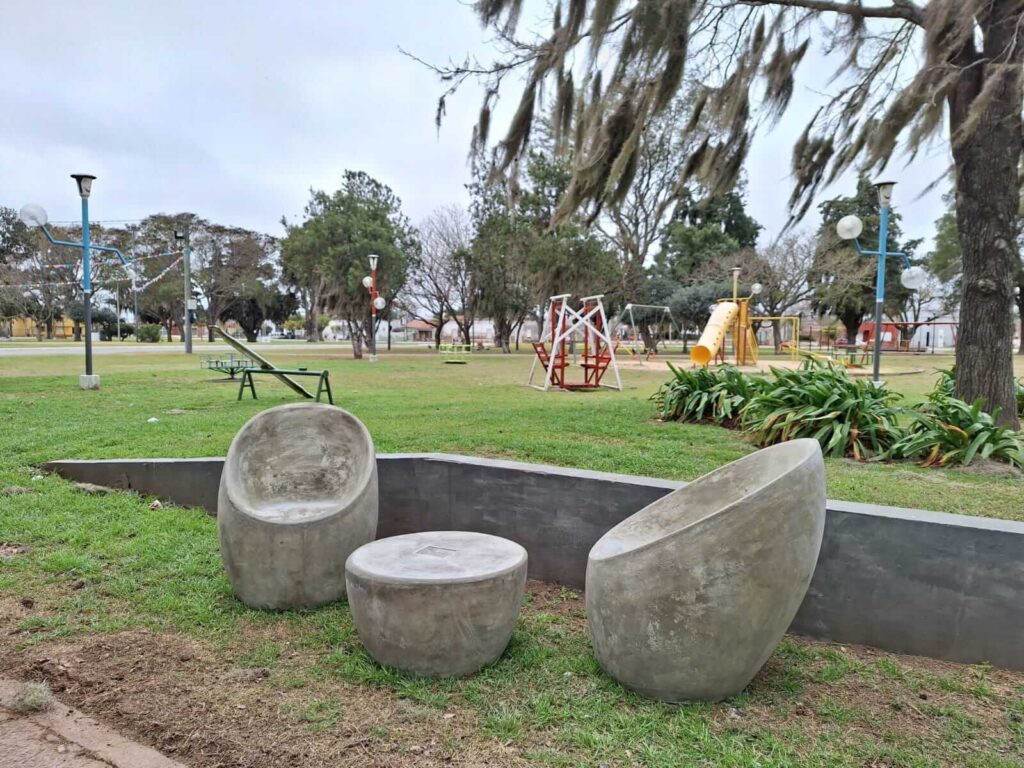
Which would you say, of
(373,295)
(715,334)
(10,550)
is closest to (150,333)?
(373,295)

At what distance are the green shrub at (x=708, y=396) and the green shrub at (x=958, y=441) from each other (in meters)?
1.86

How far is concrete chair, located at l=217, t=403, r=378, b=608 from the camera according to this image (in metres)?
3.02

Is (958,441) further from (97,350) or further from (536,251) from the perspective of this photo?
(97,350)

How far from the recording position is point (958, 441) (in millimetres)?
5230

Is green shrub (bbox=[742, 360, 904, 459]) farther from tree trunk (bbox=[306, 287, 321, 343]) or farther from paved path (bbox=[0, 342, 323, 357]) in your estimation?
tree trunk (bbox=[306, 287, 321, 343])

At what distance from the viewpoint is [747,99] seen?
20.9 ft

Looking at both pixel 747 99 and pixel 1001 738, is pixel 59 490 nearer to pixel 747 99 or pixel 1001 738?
pixel 1001 738

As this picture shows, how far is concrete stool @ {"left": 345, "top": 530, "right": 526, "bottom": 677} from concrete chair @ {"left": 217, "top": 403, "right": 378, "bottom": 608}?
20.5 inches

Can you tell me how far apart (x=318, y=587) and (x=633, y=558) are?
5.39 feet

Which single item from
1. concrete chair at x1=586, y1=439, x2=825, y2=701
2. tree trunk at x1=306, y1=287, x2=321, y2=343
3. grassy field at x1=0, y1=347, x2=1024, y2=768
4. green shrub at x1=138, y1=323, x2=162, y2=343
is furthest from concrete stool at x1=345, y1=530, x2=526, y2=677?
tree trunk at x1=306, y1=287, x2=321, y2=343

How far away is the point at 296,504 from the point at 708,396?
544 centimetres

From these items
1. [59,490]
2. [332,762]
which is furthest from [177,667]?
[59,490]

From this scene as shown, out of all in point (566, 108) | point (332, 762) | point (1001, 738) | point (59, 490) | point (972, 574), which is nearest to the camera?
point (332, 762)

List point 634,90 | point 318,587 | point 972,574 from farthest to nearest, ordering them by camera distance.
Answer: point 634,90 → point 318,587 → point 972,574
